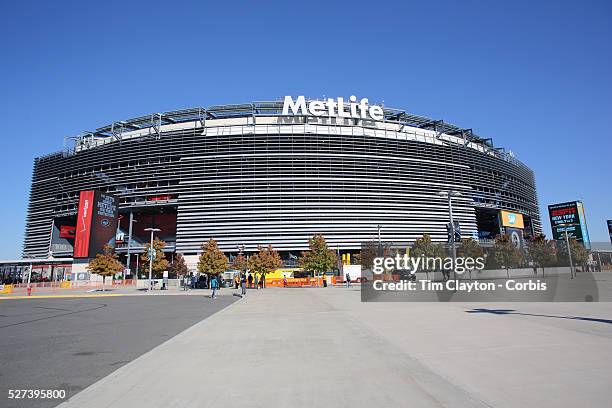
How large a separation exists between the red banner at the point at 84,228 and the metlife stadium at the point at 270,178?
815 cm

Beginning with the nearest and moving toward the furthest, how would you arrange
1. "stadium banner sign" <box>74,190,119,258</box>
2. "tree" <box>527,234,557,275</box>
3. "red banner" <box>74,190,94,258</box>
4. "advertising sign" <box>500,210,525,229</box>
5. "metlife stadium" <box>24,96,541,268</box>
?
"tree" <box>527,234,557,275</box>
"red banner" <box>74,190,94,258</box>
"stadium banner sign" <box>74,190,119,258</box>
"metlife stadium" <box>24,96,541,268</box>
"advertising sign" <box>500,210,525,229</box>

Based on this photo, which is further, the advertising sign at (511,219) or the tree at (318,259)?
the advertising sign at (511,219)

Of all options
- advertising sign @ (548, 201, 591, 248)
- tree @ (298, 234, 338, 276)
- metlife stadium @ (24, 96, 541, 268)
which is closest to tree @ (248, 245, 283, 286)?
tree @ (298, 234, 338, 276)

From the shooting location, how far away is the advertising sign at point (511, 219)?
8450 centimetres

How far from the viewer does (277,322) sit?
41.6 feet

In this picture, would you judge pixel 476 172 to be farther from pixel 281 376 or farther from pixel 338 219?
pixel 281 376

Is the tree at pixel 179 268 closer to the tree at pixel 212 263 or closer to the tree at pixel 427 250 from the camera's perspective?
the tree at pixel 212 263

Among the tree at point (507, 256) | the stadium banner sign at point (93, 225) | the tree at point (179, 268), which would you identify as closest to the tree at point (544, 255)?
the tree at point (507, 256)

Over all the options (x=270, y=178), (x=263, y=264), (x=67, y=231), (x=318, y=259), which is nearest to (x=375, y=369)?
(x=318, y=259)

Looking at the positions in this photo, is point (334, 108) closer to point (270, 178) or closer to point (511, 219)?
point (270, 178)

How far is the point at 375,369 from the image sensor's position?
6066 millimetres

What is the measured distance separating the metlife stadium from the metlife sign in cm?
27

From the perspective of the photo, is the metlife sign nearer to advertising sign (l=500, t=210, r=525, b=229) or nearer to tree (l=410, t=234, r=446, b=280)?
tree (l=410, t=234, r=446, b=280)

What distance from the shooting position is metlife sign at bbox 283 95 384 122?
80250 mm
